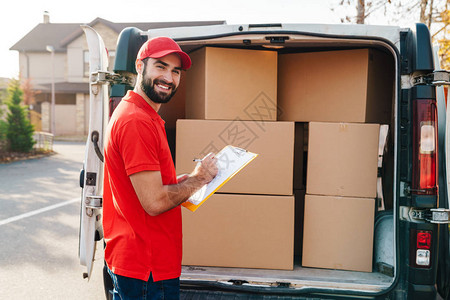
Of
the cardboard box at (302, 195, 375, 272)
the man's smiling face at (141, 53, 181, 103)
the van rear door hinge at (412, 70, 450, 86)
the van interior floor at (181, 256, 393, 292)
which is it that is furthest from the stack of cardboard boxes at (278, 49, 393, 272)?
the man's smiling face at (141, 53, 181, 103)

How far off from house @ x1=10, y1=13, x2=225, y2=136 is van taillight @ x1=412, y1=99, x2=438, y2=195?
2609 cm

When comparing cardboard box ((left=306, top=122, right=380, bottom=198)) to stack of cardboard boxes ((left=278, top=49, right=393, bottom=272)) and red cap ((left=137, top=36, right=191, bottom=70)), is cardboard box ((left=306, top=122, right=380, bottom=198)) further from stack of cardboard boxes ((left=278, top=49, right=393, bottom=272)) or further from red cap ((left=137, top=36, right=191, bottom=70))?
red cap ((left=137, top=36, right=191, bottom=70))

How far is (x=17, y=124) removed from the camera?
49.9 ft

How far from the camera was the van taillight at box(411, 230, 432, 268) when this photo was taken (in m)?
2.19

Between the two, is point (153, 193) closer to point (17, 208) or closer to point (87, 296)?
point (87, 296)

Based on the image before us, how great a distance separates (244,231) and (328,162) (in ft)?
2.46

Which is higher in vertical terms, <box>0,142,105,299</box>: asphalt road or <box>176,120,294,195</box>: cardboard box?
<box>176,120,294,195</box>: cardboard box

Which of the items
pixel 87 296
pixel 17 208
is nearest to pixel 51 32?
pixel 17 208

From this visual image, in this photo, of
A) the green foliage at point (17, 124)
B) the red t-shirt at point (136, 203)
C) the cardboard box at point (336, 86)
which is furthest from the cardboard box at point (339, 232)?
the green foliage at point (17, 124)

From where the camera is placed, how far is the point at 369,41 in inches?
92.4

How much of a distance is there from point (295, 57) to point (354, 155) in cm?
94

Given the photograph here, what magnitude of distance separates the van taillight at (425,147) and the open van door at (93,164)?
1852mm

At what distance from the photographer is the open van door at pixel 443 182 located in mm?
2354

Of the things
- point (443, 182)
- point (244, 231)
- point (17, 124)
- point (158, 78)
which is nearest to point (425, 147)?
point (443, 182)
